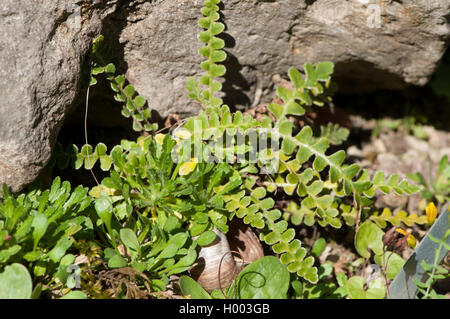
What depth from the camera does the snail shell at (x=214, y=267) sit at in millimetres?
3025

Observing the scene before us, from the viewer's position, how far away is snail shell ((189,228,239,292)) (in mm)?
3025

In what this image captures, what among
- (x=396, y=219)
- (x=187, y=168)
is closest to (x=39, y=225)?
(x=187, y=168)

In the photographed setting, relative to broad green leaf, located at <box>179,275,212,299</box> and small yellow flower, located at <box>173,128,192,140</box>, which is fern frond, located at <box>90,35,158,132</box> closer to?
small yellow flower, located at <box>173,128,192,140</box>

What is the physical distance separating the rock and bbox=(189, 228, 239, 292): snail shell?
1067mm

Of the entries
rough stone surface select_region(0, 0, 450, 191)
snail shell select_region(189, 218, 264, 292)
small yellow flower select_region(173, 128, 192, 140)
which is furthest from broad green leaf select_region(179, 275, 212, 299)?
rough stone surface select_region(0, 0, 450, 191)

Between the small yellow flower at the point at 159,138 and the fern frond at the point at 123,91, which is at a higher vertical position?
the fern frond at the point at 123,91

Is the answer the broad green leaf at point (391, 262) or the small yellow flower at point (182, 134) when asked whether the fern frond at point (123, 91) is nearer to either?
the small yellow flower at point (182, 134)

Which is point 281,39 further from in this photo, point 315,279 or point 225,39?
point 315,279

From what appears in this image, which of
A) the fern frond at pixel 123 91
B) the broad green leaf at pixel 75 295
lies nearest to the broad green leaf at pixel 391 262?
the fern frond at pixel 123 91

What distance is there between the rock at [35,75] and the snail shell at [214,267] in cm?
107

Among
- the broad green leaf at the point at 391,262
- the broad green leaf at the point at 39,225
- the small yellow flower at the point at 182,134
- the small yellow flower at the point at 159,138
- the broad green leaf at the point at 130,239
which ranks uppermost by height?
the broad green leaf at the point at 39,225

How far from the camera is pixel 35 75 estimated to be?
281 cm

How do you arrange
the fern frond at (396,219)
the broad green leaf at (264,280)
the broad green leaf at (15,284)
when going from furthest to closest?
the fern frond at (396,219) < the broad green leaf at (264,280) < the broad green leaf at (15,284)

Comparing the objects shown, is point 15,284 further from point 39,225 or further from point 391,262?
point 391,262
